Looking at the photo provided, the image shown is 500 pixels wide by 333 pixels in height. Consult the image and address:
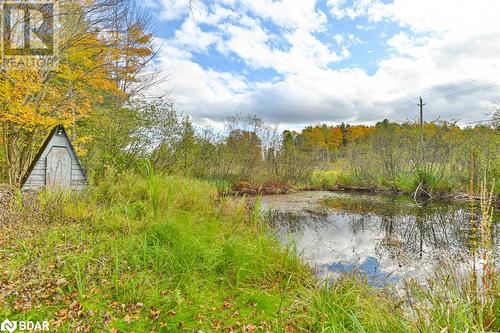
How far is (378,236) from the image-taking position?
6.14 m

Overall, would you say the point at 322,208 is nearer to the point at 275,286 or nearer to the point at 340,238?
the point at 340,238

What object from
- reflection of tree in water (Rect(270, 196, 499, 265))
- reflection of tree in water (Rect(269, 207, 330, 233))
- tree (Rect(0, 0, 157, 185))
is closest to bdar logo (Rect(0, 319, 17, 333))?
reflection of tree in water (Rect(270, 196, 499, 265))

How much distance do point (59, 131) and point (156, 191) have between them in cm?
314

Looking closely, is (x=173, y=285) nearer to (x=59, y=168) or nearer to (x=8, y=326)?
(x=8, y=326)

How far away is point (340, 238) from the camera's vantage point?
19.9 ft

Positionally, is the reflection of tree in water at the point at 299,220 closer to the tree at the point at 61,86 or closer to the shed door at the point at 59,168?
the shed door at the point at 59,168

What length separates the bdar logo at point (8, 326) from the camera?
6.40 ft

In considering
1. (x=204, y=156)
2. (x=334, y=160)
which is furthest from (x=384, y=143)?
(x=204, y=156)

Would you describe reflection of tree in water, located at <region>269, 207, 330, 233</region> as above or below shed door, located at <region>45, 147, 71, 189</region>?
below

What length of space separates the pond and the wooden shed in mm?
4610

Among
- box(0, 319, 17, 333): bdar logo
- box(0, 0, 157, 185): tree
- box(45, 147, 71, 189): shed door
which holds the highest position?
box(0, 0, 157, 185): tree

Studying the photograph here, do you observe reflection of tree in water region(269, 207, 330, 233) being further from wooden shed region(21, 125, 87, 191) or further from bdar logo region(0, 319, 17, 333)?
bdar logo region(0, 319, 17, 333)

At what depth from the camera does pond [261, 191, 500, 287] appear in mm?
4277

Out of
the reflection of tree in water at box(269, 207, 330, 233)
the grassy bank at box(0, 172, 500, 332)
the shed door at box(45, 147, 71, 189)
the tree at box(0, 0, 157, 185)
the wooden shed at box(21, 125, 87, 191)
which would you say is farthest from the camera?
the reflection of tree in water at box(269, 207, 330, 233)
